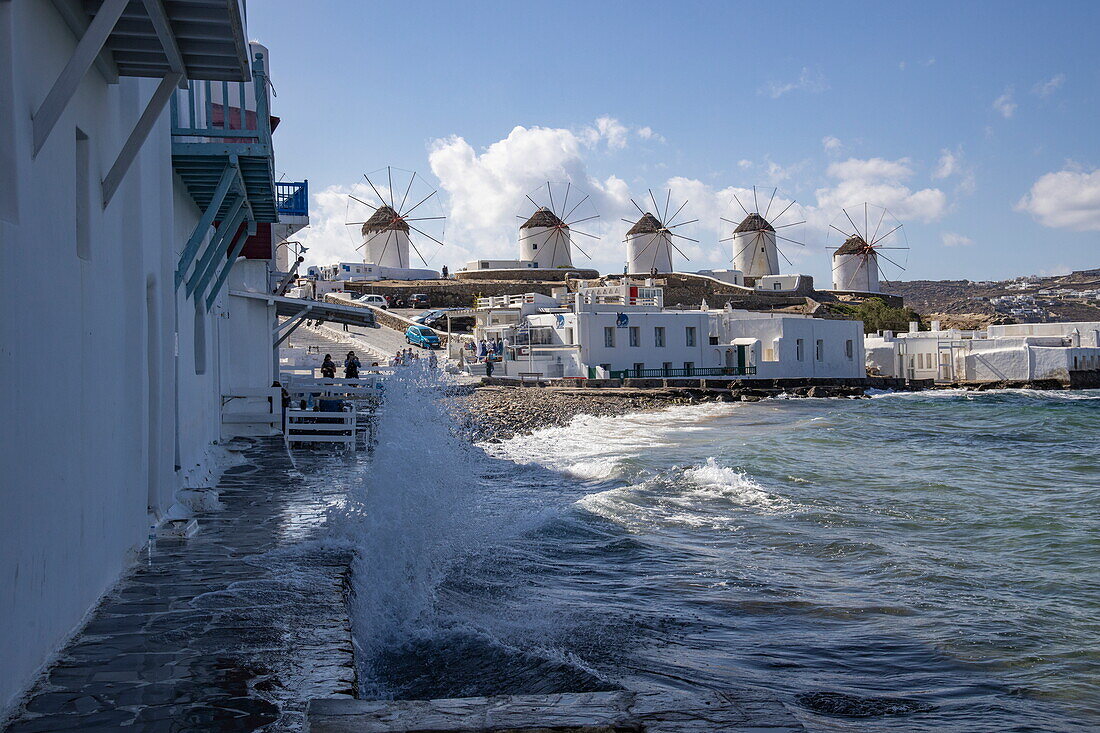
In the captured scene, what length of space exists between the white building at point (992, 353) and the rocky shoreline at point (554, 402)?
11.6 metres

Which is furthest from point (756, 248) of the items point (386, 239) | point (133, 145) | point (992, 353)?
point (133, 145)

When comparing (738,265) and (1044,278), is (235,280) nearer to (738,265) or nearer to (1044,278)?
(738,265)

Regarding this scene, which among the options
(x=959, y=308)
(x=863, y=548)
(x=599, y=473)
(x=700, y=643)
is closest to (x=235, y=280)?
(x=599, y=473)

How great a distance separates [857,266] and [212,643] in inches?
3609

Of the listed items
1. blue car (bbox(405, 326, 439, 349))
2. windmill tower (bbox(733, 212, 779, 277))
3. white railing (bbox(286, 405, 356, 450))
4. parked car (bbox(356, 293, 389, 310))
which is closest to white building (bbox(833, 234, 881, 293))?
windmill tower (bbox(733, 212, 779, 277))

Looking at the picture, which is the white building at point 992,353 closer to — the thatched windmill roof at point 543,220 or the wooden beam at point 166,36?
the thatched windmill roof at point 543,220

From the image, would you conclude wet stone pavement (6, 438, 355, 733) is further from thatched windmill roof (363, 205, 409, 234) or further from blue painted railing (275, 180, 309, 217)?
thatched windmill roof (363, 205, 409, 234)

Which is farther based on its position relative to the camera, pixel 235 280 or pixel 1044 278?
pixel 1044 278

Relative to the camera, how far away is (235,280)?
19.9 metres

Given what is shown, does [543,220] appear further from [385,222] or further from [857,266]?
[857,266]

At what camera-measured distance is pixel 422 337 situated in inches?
1848

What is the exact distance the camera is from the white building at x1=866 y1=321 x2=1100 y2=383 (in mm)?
49812

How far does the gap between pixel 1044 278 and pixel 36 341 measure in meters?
181

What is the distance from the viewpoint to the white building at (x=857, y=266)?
9069 cm
